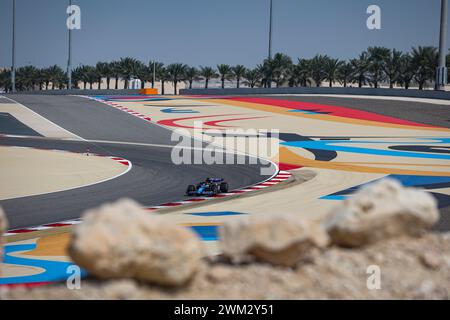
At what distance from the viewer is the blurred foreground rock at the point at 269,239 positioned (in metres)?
6.13

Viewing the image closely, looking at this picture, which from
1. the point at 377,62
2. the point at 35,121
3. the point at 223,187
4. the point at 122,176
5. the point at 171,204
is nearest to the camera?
the point at 171,204

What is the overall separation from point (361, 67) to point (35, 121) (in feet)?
159

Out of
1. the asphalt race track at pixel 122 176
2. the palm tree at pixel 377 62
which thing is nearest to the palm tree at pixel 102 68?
the palm tree at pixel 377 62

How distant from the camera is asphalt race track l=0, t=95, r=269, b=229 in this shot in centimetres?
1923

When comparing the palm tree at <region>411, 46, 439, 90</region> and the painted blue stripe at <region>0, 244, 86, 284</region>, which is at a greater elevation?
the palm tree at <region>411, 46, 439, 90</region>

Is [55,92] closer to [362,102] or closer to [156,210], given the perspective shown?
[362,102]

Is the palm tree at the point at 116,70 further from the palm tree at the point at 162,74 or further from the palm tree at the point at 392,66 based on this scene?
the palm tree at the point at 392,66

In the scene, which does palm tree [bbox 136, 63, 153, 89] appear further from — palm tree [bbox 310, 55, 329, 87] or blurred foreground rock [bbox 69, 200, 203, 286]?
blurred foreground rock [bbox 69, 200, 203, 286]

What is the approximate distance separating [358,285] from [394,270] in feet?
1.48

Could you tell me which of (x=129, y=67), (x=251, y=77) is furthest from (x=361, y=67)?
(x=129, y=67)

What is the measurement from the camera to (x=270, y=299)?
5.91m

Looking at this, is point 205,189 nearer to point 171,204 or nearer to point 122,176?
point 171,204

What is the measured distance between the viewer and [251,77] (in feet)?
336

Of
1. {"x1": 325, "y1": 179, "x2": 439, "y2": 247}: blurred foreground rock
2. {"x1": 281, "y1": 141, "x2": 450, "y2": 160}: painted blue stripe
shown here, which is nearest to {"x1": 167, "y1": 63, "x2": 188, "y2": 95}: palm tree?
{"x1": 281, "y1": 141, "x2": 450, "y2": 160}: painted blue stripe
